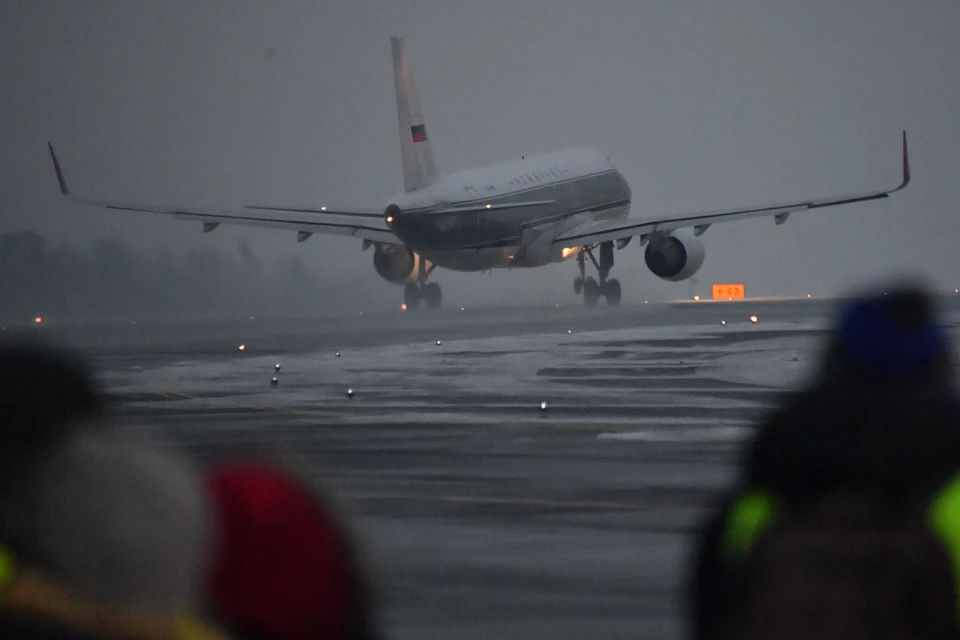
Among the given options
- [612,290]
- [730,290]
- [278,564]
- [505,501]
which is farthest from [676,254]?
[730,290]

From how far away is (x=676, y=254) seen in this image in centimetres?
4209

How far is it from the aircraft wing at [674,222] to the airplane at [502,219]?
42 millimetres

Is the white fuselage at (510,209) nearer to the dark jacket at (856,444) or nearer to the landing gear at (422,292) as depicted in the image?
the landing gear at (422,292)

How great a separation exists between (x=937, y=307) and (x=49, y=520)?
197 centimetres

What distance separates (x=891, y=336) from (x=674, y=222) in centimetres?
4047

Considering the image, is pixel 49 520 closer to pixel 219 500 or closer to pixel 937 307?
pixel 219 500

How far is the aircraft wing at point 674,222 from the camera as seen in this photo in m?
41.7

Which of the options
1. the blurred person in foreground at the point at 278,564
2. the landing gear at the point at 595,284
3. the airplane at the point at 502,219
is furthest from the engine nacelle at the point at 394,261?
the blurred person in foreground at the point at 278,564

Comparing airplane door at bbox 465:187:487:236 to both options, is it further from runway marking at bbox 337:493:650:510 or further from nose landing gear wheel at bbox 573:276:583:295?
runway marking at bbox 337:493:650:510

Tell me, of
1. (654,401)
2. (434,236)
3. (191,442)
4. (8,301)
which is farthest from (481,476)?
(8,301)

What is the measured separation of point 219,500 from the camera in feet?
7.75

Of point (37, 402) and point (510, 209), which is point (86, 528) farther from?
point (510, 209)

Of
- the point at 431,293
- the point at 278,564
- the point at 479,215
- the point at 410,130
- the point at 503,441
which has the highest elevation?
the point at 410,130

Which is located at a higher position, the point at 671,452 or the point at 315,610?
the point at 315,610
